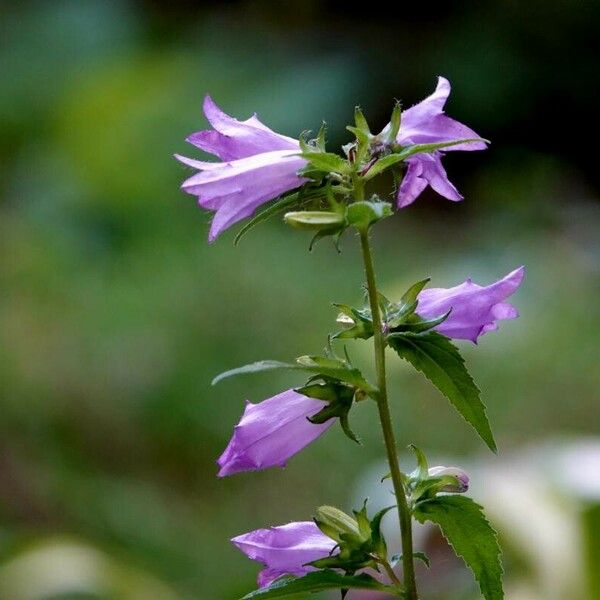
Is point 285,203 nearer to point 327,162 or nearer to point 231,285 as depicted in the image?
point 327,162

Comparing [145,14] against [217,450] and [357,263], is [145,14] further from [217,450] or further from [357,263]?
[217,450]

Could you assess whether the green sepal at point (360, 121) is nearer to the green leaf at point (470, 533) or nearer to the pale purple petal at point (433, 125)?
the pale purple petal at point (433, 125)

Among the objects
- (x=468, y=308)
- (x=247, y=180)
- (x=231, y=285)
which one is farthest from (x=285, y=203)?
(x=231, y=285)

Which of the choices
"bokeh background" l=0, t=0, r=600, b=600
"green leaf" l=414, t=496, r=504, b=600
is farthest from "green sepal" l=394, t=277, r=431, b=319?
"bokeh background" l=0, t=0, r=600, b=600

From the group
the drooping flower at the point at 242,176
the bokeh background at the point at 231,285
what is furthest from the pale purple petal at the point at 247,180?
the bokeh background at the point at 231,285

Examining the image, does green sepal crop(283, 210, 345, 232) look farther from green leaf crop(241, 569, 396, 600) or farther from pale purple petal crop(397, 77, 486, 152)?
green leaf crop(241, 569, 396, 600)

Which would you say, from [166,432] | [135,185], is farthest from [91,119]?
[166,432]
